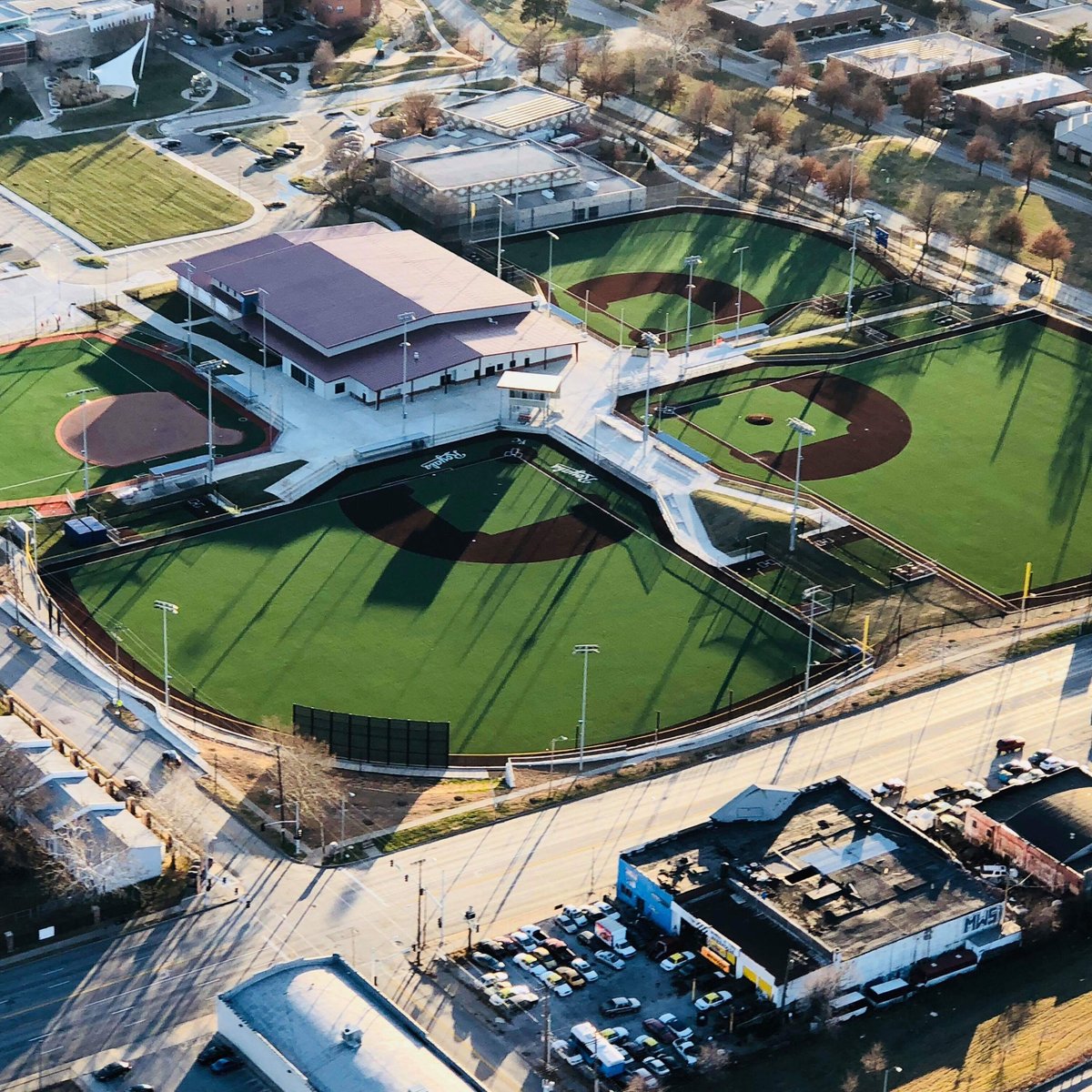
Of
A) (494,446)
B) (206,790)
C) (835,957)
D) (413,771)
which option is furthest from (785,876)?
(494,446)

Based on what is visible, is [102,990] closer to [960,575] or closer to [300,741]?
[300,741]

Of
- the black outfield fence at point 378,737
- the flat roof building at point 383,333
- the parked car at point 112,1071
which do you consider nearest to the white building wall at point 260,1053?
the parked car at point 112,1071

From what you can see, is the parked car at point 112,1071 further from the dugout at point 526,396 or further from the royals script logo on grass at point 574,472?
the dugout at point 526,396

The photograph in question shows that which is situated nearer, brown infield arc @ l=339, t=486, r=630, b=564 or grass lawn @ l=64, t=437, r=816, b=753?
grass lawn @ l=64, t=437, r=816, b=753

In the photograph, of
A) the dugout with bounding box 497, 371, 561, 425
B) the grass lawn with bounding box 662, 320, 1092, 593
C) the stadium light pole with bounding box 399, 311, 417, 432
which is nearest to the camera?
the grass lawn with bounding box 662, 320, 1092, 593

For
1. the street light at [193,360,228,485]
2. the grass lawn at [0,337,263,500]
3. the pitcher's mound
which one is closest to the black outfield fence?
the street light at [193,360,228,485]

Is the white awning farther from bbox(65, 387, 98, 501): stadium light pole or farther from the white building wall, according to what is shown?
the white building wall
